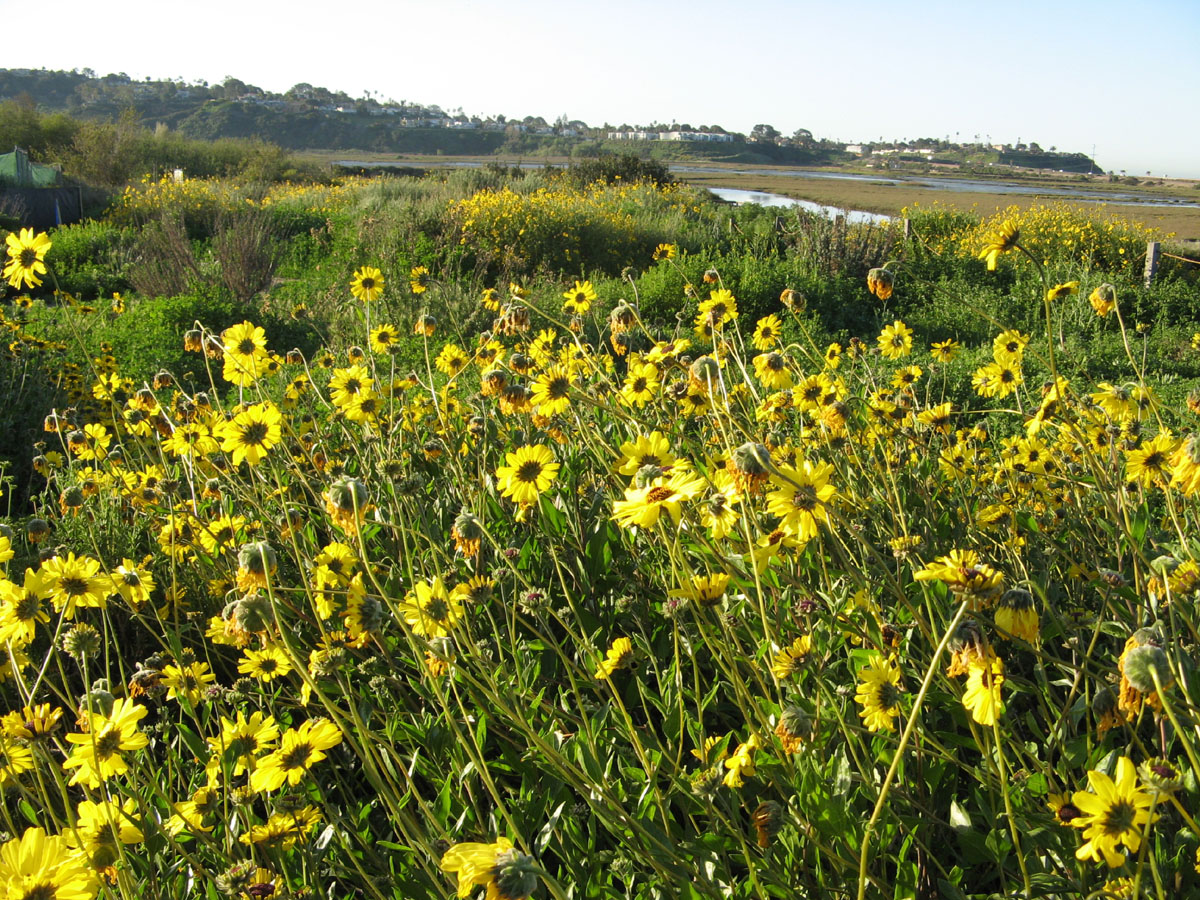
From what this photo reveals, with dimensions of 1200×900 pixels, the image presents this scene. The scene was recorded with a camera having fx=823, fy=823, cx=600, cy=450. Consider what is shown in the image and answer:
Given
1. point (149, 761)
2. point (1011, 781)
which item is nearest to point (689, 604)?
point (1011, 781)

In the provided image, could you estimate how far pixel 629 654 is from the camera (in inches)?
67.4

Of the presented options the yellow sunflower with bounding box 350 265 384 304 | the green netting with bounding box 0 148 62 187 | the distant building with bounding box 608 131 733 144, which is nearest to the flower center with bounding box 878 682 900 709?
the yellow sunflower with bounding box 350 265 384 304

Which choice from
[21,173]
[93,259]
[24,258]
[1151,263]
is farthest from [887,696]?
[21,173]

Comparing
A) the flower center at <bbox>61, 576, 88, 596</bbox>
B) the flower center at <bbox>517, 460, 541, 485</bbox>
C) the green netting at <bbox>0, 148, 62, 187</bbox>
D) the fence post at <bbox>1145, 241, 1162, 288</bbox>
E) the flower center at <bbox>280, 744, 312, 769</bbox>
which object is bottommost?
the flower center at <bbox>280, 744, 312, 769</bbox>

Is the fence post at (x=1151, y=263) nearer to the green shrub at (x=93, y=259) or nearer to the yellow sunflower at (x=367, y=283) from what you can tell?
the yellow sunflower at (x=367, y=283)

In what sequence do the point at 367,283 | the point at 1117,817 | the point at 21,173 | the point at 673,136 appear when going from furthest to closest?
the point at 673,136 → the point at 21,173 → the point at 367,283 → the point at 1117,817

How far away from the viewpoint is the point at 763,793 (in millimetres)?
1738

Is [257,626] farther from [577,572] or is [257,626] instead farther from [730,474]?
[577,572]

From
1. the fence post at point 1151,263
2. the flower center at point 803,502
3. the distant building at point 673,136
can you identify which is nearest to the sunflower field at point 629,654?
the flower center at point 803,502

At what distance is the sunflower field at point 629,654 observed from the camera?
1.28 m

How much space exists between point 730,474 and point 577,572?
122 centimetres

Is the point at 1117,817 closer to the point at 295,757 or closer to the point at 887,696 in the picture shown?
the point at 887,696

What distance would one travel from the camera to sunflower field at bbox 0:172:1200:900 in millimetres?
1278

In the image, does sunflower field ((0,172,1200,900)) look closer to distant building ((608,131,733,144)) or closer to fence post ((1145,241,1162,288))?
fence post ((1145,241,1162,288))
